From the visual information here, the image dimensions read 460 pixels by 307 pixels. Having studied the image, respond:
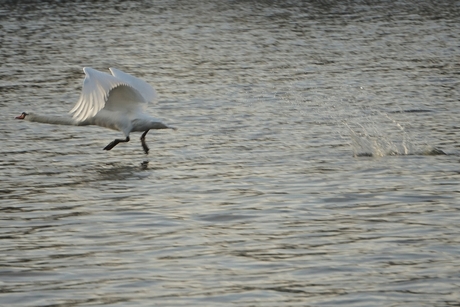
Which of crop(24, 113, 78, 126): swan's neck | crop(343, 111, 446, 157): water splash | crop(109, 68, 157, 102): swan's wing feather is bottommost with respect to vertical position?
crop(343, 111, 446, 157): water splash

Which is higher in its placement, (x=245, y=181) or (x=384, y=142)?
(x=245, y=181)

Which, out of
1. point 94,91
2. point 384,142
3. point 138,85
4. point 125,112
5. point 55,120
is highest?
point 94,91

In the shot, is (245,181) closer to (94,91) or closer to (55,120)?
(94,91)

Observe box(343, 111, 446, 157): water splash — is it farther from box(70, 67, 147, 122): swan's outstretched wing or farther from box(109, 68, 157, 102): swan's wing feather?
box(70, 67, 147, 122): swan's outstretched wing

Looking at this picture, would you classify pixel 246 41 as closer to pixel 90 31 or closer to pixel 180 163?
pixel 90 31

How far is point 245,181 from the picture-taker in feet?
39.3

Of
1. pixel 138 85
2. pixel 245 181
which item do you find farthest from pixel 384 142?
pixel 138 85

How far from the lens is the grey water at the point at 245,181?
8.20 metres

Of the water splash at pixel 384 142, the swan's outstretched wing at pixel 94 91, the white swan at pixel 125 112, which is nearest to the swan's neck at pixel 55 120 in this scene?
the white swan at pixel 125 112

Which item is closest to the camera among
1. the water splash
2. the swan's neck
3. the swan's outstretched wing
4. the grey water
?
the grey water

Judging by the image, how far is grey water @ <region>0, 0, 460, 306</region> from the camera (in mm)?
8195

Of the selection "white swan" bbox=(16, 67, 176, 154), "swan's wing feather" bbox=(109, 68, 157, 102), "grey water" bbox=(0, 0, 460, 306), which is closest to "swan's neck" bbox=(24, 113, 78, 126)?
"white swan" bbox=(16, 67, 176, 154)

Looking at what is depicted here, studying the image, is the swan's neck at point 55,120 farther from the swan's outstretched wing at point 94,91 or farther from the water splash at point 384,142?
the water splash at point 384,142

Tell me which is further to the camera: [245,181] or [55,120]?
[55,120]
